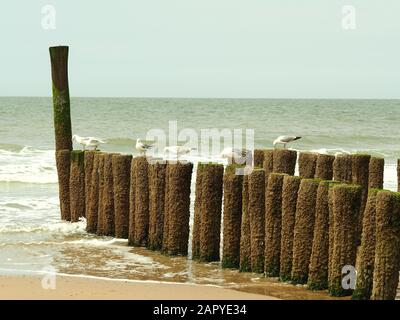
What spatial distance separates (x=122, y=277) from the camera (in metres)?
9.20

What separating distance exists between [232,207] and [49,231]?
161 inches

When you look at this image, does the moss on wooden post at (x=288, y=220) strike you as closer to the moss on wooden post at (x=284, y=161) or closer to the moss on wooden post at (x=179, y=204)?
the moss on wooden post at (x=179, y=204)

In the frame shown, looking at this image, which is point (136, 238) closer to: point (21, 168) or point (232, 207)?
point (232, 207)

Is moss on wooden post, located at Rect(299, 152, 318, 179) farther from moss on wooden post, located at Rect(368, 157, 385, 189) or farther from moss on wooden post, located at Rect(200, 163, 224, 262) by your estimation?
moss on wooden post, located at Rect(200, 163, 224, 262)

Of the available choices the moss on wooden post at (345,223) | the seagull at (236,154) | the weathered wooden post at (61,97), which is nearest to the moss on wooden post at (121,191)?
the seagull at (236,154)

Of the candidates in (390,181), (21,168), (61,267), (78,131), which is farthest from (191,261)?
(78,131)

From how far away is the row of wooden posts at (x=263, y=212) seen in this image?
Answer: 305 inches

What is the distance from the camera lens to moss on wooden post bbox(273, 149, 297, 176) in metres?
11.4

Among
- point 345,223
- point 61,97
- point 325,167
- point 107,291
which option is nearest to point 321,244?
point 345,223

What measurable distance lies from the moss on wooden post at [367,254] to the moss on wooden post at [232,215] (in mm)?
1976

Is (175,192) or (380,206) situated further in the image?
(175,192)

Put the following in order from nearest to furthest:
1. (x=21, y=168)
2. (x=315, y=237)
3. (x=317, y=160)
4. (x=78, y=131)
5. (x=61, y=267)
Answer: (x=315, y=237), (x=61, y=267), (x=317, y=160), (x=21, y=168), (x=78, y=131)

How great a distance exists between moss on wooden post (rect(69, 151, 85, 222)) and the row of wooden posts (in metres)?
0.02

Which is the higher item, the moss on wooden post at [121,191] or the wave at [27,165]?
the moss on wooden post at [121,191]
